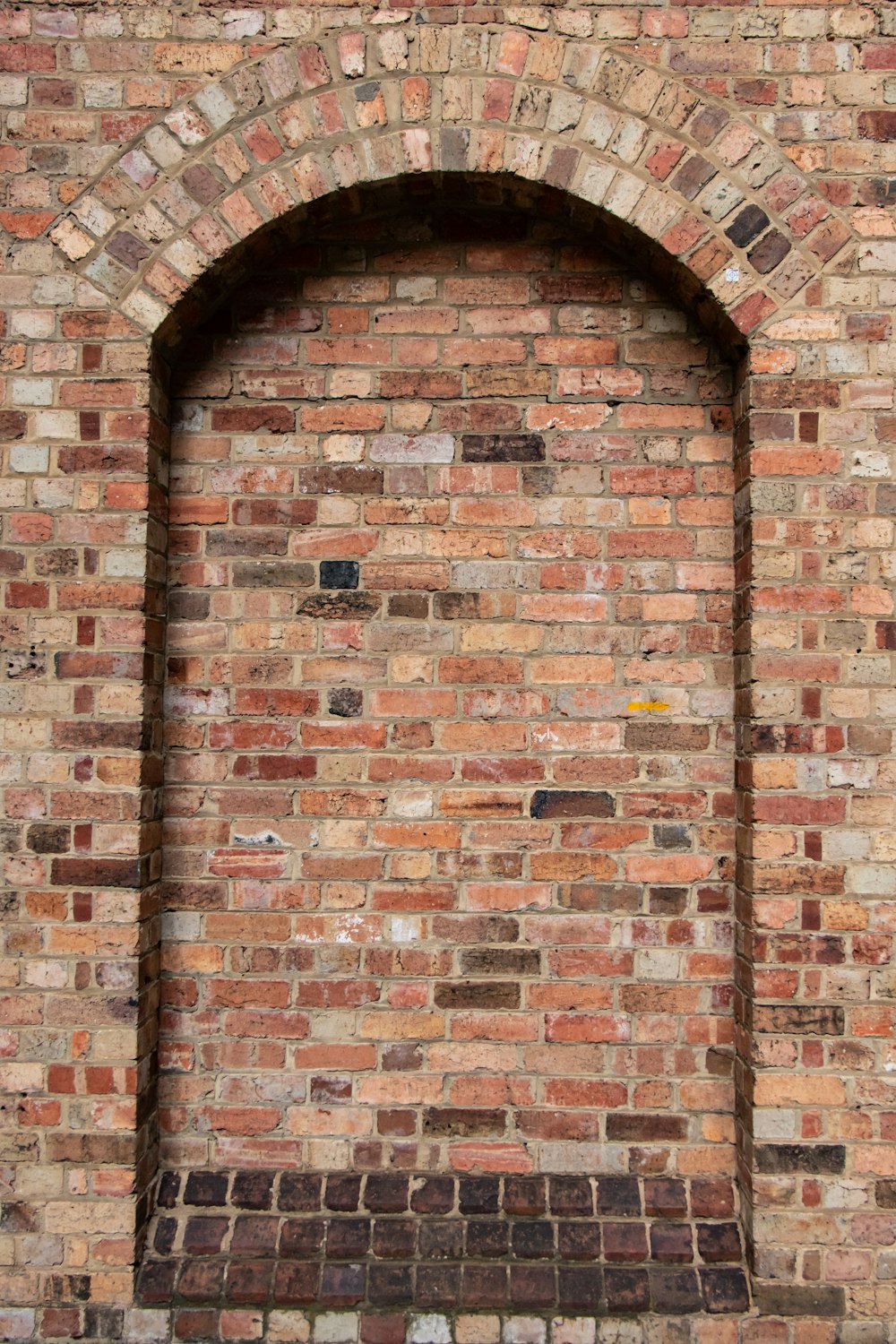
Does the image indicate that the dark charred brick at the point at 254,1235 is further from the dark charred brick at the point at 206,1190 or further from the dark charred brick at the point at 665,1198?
the dark charred brick at the point at 665,1198

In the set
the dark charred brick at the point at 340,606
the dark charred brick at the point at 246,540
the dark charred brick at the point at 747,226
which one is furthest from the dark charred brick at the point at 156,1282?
the dark charred brick at the point at 747,226

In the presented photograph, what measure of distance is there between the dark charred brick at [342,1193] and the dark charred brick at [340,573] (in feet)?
4.84

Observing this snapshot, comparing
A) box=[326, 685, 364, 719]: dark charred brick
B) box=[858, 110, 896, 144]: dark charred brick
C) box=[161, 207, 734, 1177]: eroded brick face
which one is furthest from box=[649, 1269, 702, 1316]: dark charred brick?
box=[858, 110, 896, 144]: dark charred brick

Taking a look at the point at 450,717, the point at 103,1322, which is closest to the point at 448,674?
the point at 450,717

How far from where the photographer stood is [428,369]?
7.34 ft

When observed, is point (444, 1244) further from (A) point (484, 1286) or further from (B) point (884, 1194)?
(B) point (884, 1194)

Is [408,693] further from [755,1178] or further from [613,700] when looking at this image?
[755,1178]

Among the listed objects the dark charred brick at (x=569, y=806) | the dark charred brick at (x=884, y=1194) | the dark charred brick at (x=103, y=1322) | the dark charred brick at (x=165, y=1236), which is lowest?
the dark charred brick at (x=103, y=1322)

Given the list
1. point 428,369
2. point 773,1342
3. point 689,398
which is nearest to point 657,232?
point 689,398

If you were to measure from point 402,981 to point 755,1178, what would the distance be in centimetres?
93

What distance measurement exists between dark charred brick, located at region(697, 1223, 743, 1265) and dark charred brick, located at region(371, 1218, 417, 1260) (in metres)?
0.68

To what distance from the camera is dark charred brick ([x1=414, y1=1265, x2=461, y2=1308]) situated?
197cm

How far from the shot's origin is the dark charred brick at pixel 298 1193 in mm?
2096

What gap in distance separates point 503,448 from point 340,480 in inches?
16.8
